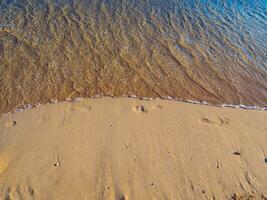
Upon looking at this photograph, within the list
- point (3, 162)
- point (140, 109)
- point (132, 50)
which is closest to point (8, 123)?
point (3, 162)

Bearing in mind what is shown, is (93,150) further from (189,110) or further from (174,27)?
(174,27)

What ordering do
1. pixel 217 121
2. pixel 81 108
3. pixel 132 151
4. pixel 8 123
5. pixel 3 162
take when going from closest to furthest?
pixel 3 162 < pixel 132 151 < pixel 8 123 < pixel 217 121 < pixel 81 108

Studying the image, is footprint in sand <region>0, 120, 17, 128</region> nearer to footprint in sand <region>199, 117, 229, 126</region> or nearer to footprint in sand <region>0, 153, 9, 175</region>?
footprint in sand <region>0, 153, 9, 175</region>

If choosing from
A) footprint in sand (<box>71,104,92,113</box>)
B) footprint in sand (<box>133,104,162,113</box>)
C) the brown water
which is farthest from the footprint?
footprint in sand (<box>71,104,92,113</box>)

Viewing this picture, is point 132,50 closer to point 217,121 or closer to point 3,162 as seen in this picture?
point 217,121

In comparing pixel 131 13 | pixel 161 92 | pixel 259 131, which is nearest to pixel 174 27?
pixel 131 13

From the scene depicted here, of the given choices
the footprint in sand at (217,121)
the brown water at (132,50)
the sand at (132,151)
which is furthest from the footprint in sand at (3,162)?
the footprint in sand at (217,121)
